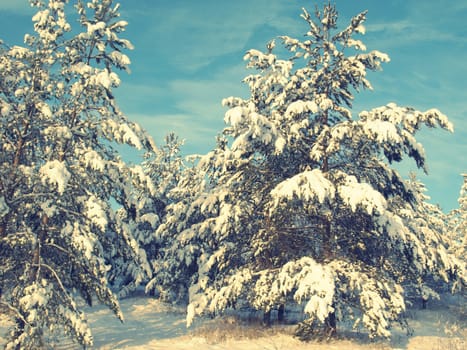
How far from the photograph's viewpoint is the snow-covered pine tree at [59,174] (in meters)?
11.4

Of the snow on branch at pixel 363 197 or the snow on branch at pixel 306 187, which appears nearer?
the snow on branch at pixel 363 197

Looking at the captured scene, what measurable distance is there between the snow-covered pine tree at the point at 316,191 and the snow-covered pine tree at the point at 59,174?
148 inches

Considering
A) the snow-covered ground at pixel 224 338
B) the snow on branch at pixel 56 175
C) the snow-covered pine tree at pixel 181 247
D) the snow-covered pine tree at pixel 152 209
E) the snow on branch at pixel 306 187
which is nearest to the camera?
the snow on branch at pixel 56 175

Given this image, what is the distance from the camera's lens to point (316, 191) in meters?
12.0

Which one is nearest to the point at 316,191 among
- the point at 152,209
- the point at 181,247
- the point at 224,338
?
the point at 224,338

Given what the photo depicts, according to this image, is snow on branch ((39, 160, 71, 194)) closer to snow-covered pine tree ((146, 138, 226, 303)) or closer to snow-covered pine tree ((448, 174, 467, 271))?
snow-covered pine tree ((146, 138, 226, 303))

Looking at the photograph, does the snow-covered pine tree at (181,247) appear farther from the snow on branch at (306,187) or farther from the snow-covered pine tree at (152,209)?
Answer: the snow on branch at (306,187)

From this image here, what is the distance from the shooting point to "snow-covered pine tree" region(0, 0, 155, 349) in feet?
37.3

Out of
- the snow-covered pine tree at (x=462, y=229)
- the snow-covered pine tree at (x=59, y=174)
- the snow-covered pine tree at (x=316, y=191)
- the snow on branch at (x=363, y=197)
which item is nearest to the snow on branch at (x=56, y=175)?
the snow-covered pine tree at (x=59, y=174)

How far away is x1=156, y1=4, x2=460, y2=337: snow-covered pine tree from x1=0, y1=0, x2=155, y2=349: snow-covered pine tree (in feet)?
12.4

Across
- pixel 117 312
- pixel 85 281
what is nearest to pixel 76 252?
pixel 85 281

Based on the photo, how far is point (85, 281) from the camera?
41.7 feet

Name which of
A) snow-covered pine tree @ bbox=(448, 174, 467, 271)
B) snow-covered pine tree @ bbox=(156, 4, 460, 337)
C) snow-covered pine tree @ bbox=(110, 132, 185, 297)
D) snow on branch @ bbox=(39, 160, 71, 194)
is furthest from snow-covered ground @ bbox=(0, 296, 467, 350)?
snow-covered pine tree @ bbox=(448, 174, 467, 271)

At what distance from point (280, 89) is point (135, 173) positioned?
21.9 feet
